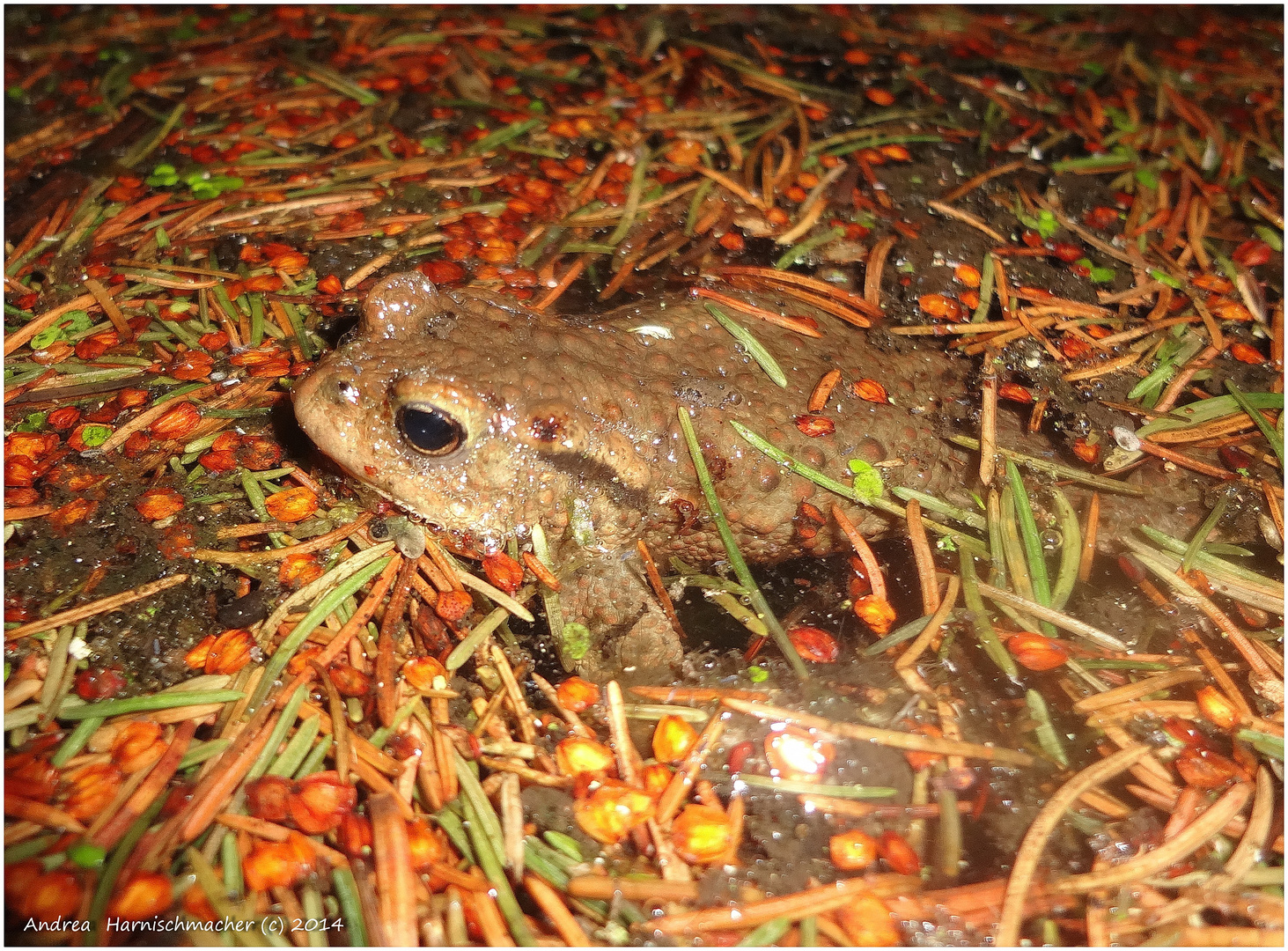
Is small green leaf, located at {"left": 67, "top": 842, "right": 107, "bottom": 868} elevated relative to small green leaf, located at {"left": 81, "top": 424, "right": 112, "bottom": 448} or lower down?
lower down

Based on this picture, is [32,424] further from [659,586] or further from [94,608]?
[659,586]

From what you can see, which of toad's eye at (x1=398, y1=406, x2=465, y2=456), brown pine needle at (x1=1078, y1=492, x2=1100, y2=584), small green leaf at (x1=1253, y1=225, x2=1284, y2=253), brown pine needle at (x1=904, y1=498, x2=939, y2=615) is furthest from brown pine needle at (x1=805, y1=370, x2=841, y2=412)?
small green leaf at (x1=1253, y1=225, x2=1284, y2=253)

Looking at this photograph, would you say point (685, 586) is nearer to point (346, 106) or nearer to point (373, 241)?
point (373, 241)

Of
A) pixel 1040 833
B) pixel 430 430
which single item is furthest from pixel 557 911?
pixel 430 430

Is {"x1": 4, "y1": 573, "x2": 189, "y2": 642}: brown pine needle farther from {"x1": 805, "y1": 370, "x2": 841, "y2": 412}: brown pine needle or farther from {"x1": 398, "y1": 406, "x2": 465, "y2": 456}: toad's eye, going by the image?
{"x1": 805, "y1": 370, "x2": 841, "y2": 412}: brown pine needle

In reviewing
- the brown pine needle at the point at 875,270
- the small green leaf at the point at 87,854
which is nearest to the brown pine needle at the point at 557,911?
the small green leaf at the point at 87,854

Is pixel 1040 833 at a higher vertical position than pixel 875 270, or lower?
lower

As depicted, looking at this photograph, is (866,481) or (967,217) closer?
(866,481)

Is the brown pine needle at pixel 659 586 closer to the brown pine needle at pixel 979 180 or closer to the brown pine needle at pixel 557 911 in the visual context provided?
the brown pine needle at pixel 557 911

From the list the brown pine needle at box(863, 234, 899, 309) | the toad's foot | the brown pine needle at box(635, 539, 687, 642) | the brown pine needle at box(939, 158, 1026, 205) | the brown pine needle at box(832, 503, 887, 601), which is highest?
the brown pine needle at box(939, 158, 1026, 205)
